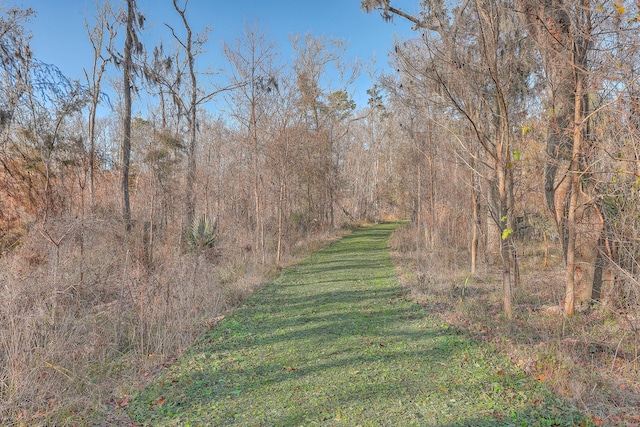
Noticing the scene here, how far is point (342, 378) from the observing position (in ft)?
12.0

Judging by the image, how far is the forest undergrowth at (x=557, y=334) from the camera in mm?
3088

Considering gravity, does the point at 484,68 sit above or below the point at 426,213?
above

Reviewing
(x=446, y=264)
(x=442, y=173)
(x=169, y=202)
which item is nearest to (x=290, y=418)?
(x=446, y=264)

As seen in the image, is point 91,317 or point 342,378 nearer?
point 342,378

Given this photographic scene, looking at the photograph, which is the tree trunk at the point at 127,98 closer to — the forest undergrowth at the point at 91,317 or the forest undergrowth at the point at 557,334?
the forest undergrowth at the point at 91,317

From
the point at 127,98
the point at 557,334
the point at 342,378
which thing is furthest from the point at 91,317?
the point at 127,98

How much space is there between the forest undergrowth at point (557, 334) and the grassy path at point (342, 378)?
8.5 inches

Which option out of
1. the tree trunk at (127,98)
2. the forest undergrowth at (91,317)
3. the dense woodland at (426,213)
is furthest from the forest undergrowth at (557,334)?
the tree trunk at (127,98)

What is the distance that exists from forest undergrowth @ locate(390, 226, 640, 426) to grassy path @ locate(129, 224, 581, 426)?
22 cm

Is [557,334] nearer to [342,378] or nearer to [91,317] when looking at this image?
[342,378]


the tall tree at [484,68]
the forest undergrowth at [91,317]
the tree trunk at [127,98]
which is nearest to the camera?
the forest undergrowth at [91,317]

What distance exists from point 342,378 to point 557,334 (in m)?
2.50

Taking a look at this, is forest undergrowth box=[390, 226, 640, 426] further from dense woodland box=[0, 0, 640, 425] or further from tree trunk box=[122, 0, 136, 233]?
tree trunk box=[122, 0, 136, 233]

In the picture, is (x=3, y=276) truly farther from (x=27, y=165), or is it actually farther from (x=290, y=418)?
(x=290, y=418)
